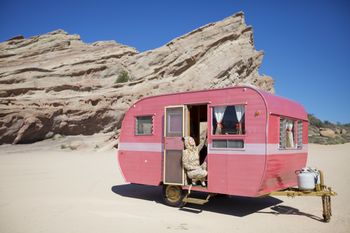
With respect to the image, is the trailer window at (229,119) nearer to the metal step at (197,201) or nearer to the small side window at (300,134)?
the metal step at (197,201)

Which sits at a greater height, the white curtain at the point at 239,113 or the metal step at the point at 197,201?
the white curtain at the point at 239,113

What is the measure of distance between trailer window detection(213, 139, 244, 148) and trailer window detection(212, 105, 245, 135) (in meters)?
0.25

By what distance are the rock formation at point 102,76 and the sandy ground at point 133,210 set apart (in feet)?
58.6

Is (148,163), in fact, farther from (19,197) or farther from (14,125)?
(14,125)

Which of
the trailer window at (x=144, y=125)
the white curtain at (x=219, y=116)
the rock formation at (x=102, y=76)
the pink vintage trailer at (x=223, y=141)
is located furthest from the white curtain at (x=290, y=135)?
the rock formation at (x=102, y=76)

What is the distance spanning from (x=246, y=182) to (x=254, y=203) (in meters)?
2.70

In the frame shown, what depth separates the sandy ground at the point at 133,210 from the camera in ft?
25.0

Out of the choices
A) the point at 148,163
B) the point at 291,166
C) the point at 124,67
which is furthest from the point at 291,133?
the point at 124,67

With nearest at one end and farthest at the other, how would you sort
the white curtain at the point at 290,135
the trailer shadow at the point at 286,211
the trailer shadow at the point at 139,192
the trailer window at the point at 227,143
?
the trailer window at the point at 227,143 < the trailer shadow at the point at 286,211 < the white curtain at the point at 290,135 < the trailer shadow at the point at 139,192

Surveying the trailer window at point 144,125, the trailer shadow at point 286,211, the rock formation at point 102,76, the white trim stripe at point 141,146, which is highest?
the rock formation at point 102,76

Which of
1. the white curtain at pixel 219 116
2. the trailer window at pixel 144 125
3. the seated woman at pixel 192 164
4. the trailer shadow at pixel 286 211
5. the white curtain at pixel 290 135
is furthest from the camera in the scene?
the trailer window at pixel 144 125

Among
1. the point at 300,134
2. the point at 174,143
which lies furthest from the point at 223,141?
the point at 300,134

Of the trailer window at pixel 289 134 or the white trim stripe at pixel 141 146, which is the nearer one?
the trailer window at pixel 289 134

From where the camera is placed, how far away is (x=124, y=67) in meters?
39.2
